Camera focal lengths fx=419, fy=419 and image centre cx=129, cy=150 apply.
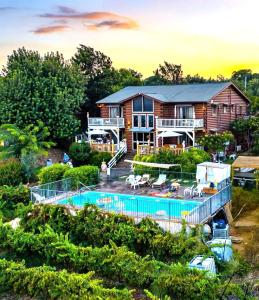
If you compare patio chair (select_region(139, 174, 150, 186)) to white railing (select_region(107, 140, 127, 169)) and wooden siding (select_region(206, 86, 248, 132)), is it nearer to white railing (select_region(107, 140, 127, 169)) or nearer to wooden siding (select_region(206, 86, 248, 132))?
white railing (select_region(107, 140, 127, 169))

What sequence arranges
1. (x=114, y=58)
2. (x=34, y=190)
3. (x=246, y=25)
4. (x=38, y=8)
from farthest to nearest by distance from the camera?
(x=114, y=58) → (x=246, y=25) → (x=38, y=8) → (x=34, y=190)

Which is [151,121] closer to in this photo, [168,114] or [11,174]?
[168,114]

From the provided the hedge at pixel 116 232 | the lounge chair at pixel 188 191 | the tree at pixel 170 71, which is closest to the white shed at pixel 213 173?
the lounge chair at pixel 188 191

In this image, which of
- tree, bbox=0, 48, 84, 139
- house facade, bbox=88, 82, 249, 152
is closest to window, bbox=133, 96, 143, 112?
house facade, bbox=88, 82, 249, 152

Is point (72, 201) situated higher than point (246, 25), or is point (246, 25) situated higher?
point (246, 25)

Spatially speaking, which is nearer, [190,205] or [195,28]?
[190,205]

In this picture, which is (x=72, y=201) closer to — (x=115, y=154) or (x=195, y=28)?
(x=115, y=154)

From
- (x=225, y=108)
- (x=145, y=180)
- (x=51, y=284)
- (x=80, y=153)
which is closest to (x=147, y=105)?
(x=225, y=108)

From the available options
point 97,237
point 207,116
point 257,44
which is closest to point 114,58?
point 257,44
